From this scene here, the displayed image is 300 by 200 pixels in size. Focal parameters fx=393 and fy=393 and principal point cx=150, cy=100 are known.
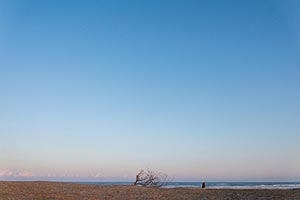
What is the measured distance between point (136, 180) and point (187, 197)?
22.2 meters

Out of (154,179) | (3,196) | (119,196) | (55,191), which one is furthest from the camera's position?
(154,179)

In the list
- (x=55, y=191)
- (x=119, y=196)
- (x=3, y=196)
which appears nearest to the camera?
(x=3, y=196)

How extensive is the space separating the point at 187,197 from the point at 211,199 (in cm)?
197

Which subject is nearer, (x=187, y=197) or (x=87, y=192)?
(x=187, y=197)

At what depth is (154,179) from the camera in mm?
51062

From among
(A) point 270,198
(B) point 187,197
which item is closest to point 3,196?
(B) point 187,197

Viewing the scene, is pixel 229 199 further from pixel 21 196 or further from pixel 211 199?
pixel 21 196

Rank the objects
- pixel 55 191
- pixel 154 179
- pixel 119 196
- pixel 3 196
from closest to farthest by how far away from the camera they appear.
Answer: pixel 3 196 → pixel 119 196 → pixel 55 191 → pixel 154 179

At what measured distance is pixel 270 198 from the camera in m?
28.8

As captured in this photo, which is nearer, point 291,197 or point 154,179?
point 291,197

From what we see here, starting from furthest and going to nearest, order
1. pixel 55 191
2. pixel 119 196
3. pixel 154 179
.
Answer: pixel 154 179, pixel 55 191, pixel 119 196

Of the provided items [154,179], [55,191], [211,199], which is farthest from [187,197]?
[154,179]

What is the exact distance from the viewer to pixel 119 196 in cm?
2969

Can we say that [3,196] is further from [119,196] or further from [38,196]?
[119,196]
